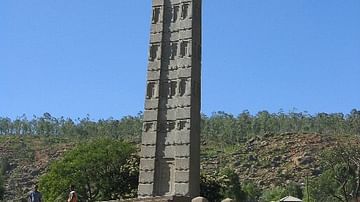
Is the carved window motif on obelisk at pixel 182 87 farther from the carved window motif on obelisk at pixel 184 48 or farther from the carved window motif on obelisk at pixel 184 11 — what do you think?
the carved window motif on obelisk at pixel 184 11

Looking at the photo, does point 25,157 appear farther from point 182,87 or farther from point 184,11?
point 182,87

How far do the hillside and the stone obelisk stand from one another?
7896cm

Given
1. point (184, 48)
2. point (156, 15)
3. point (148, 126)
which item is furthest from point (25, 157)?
point (184, 48)

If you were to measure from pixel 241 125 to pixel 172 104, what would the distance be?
112150 mm

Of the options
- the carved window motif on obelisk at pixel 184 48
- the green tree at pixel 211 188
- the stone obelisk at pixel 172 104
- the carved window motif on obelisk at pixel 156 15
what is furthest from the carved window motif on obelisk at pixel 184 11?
the green tree at pixel 211 188

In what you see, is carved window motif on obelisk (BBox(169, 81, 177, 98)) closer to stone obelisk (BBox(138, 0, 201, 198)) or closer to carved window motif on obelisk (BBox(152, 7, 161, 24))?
stone obelisk (BBox(138, 0, 201, 198))

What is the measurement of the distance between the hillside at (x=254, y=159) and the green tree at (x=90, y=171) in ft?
187

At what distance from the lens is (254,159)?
4673 inches

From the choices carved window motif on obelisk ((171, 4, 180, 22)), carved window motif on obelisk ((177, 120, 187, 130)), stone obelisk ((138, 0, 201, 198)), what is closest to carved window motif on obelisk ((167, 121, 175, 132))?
stone obelisk ((138, 0, 201, 198))

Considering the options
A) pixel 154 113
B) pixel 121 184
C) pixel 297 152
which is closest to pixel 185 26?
pixel 154 113

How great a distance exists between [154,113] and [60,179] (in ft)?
77.4

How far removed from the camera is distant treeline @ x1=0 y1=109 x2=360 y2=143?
13025cm

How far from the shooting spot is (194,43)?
25.3 meters

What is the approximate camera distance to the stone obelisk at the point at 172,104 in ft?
80.0
